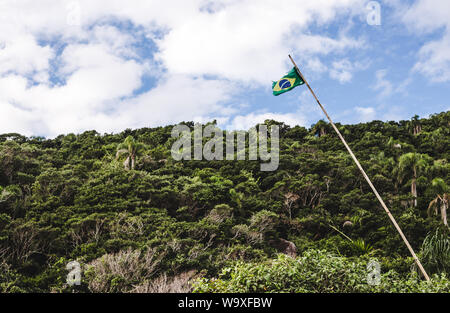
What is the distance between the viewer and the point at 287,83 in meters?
8.87

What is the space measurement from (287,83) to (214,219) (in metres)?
15.6

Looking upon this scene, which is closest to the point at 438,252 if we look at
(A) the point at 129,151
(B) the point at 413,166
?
(B) the point at 413,166

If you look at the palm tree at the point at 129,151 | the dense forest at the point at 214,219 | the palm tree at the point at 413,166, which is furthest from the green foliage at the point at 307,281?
the palm tree at the point at 413,166

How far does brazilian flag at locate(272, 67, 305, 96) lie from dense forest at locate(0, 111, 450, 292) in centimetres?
408

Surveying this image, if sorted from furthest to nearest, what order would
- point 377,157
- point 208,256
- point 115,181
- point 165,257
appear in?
1. point 377,157
2. point 115,181
3. point 208,256
4. point 165,257

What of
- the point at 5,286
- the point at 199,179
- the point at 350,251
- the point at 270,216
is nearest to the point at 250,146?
the point at 199,179

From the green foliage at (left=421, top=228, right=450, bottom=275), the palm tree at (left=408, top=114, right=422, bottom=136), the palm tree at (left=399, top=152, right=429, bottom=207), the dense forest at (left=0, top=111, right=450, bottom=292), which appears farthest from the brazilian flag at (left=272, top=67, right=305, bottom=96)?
the palm tree at (left=408, top=114, right=422, bottom=136)

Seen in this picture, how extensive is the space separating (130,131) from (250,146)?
64.0 feet

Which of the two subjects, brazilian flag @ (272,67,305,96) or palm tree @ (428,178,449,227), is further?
palm tree @ (428,178,449,227)

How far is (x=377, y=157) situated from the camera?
38.0 meters

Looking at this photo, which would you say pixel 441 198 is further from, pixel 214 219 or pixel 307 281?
pixel 307 281

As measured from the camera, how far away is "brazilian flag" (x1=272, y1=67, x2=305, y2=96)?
8.69 m

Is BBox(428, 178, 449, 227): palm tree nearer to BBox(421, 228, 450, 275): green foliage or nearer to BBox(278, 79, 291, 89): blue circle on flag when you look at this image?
BBox(421, 228, 450, 275): green foliage
